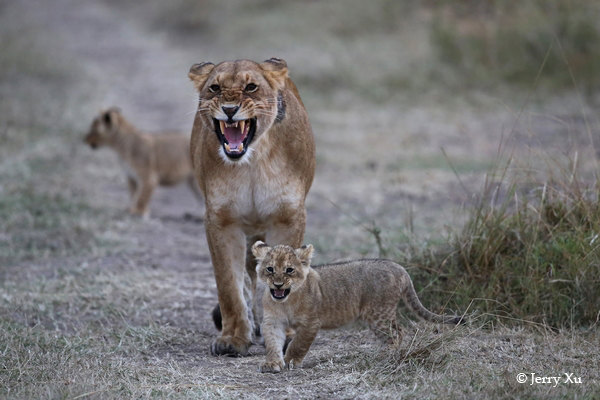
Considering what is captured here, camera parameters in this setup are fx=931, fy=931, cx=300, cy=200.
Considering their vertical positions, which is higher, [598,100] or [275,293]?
[598,100]

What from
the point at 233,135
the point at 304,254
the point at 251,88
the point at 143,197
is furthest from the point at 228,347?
the point at 143,197

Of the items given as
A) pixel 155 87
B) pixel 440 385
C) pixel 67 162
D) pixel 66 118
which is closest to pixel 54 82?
pixel 155 87

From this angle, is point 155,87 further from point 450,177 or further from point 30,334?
point 30,334

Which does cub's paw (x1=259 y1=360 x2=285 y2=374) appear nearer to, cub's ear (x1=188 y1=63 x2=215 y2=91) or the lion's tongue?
the lion's tongue

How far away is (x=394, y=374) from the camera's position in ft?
14.8

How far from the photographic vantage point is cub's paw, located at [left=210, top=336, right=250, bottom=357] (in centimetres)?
518

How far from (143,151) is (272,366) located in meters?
5.53

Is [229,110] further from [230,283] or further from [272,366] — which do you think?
[272,366]

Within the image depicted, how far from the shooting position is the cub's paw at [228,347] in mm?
5180

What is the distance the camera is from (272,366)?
471 cm

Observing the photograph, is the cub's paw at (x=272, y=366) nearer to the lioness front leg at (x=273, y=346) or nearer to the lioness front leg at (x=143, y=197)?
the lioness front leg at (x=273, y=346)

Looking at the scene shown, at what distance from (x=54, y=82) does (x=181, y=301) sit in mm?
9890

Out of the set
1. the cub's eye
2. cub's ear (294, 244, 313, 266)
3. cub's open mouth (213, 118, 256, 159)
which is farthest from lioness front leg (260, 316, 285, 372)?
the cub's eye

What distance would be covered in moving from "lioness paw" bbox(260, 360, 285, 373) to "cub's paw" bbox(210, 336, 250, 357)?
480 millimetres
